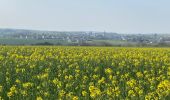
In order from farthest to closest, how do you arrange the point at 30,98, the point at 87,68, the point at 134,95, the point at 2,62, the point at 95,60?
the point at 95,60 → the point at 2,62 → the point at 87,68 → the point at 30,98 → the point at 134,95

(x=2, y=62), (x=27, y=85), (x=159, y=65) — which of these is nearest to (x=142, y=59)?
(x=159, y=65)

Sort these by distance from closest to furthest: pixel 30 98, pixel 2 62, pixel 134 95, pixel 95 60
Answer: pixel 134 95, pixel 30 98, pixel 2 62, pixel 95 60

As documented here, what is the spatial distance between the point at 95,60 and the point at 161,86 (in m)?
10.5

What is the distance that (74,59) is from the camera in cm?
2252

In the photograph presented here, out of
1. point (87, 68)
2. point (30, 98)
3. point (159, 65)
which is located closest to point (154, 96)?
point (30, 98)

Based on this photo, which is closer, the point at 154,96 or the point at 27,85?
the point at 154,96

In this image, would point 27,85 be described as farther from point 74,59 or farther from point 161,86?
point 74,59

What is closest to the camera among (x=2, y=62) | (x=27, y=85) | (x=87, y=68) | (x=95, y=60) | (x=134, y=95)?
(x=134, y=95)

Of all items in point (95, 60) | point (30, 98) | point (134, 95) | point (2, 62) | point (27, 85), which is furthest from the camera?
point (95, 60)

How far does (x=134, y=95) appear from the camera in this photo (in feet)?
37.5

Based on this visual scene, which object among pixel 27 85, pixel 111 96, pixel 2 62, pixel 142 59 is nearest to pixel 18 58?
pixel 2 62

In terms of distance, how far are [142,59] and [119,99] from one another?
38.9ft

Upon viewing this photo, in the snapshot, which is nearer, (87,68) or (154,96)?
(154,96)

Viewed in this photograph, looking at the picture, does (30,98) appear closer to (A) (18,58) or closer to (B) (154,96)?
(B) (154,96)
